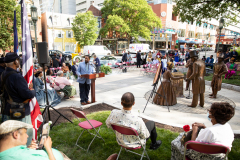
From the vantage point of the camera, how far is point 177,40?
151 ft

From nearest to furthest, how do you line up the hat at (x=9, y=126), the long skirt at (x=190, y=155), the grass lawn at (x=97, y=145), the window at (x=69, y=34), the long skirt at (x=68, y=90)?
the hat at (x=9, y=126)
the long skirt at (x=190, y=155)
the grass lawn at (x=97, y=145)
the long skirt at (x=68, y=90)
the window at (x=69, y=34)

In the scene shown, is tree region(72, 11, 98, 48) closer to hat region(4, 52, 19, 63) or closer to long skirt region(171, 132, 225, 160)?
hat region(4, 52, 19, 63)

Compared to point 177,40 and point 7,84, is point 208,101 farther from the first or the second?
point 177,40

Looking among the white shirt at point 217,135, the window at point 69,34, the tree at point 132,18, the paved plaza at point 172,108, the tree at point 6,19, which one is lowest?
the paved plaza at point 172,108

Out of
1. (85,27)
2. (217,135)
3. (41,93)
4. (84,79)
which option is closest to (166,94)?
(84,79)

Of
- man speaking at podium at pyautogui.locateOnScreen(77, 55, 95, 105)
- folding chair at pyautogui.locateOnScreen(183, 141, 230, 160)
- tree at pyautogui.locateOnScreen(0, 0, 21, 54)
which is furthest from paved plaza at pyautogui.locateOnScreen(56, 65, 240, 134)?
tree at pyautogui.locateOnScreen(0, 0, 21, 54)

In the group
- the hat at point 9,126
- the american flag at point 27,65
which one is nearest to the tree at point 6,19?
the american flag at point 27,65

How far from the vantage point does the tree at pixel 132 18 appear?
3244 cm

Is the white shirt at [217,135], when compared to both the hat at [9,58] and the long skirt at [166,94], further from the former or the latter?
the long skirt at [166,94]

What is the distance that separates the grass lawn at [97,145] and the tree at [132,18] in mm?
29754

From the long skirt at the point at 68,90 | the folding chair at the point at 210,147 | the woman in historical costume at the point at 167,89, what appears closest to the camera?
the folding chair at the point at 210,147

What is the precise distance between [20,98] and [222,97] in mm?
8195

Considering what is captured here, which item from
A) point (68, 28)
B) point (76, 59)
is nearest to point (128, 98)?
point (76, 59)

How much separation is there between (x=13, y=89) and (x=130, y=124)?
2.22 meters
